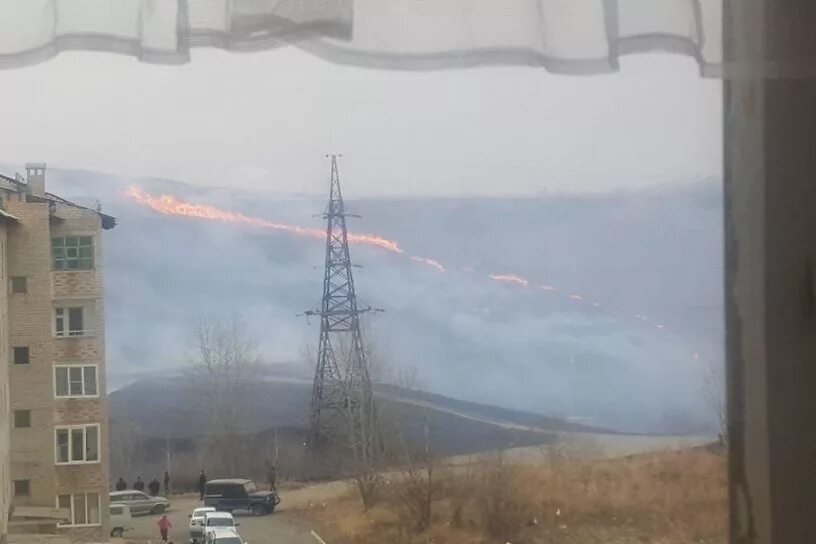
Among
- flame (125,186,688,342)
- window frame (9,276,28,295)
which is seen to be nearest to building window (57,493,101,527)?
window frame (9,276,28,295)

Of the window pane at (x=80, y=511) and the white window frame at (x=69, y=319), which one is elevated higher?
the white window frame at (x=69, y=319)

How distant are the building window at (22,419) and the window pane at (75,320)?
10cm

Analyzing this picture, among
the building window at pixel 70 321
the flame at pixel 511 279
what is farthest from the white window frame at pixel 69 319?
the flame at pixel 511 279

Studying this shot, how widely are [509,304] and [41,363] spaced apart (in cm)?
52

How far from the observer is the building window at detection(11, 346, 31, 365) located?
0.98m

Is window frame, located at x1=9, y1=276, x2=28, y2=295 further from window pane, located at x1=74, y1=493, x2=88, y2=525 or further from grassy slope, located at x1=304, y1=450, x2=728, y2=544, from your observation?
grassy slope, located at x1=304, y1=450, x2=728, y2=544

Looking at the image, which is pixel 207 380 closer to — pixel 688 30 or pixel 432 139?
pixel 432 139

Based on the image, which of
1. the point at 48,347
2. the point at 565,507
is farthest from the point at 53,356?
the point at 565,507

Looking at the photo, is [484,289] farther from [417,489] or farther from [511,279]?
[417,489]

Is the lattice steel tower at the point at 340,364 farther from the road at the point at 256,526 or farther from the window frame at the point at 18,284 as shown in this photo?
the window frame at the point at 18,284

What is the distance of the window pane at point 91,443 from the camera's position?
1007mm

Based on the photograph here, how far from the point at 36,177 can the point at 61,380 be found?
22 centimetres

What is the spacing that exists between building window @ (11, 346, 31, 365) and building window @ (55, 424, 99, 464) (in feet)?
0.27

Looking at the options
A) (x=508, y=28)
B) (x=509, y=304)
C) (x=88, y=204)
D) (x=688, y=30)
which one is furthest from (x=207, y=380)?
(x=688, y=30)
